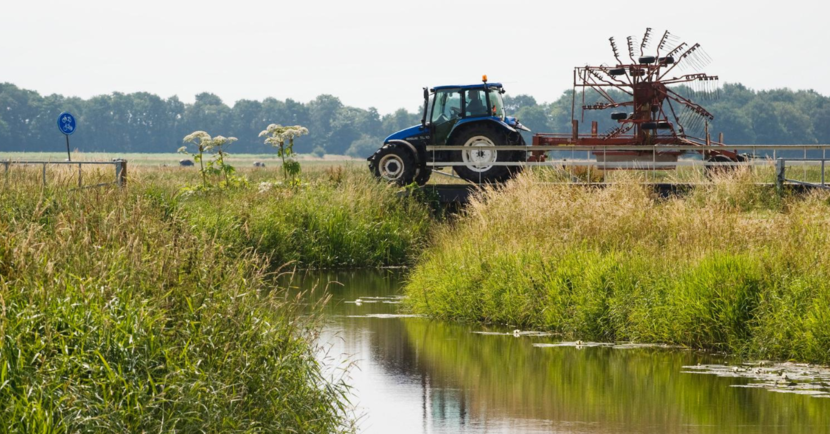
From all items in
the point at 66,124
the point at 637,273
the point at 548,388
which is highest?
the point at 66,124

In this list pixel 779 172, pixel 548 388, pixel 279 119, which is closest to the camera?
pixel 548 388

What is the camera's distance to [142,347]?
7.31m

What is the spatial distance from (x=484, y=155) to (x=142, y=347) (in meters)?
18.8

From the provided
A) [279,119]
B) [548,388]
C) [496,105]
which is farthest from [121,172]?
[279,119]

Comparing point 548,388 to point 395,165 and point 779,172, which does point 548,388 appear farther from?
point 395,165

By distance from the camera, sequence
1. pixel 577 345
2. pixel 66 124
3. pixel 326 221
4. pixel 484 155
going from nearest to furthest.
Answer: pixel 577 345 → pixel 326 221 → pixel 484 155 → pixel 66 124

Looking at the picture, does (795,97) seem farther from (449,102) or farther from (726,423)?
(726,423)

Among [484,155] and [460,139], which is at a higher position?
[460,139]

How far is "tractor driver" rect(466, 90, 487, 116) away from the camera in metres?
26.1

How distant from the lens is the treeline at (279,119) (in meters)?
113

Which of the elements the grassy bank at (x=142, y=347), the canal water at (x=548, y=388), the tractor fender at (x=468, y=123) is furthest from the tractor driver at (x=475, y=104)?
the grassy bank at (x=142, y=347)

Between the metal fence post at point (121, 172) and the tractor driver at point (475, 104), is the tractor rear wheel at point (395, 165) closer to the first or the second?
the tractor driver at point (475, 104)

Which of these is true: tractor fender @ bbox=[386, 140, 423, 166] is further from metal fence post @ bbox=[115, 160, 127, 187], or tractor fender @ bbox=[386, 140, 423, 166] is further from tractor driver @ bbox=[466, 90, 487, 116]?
metal fence post @ bbox=[115, 160, 127, 187]

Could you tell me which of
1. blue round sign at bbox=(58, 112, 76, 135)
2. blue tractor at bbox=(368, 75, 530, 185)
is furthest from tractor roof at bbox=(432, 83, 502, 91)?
blue round sign at bbox=(58, 112, 76, 135)
